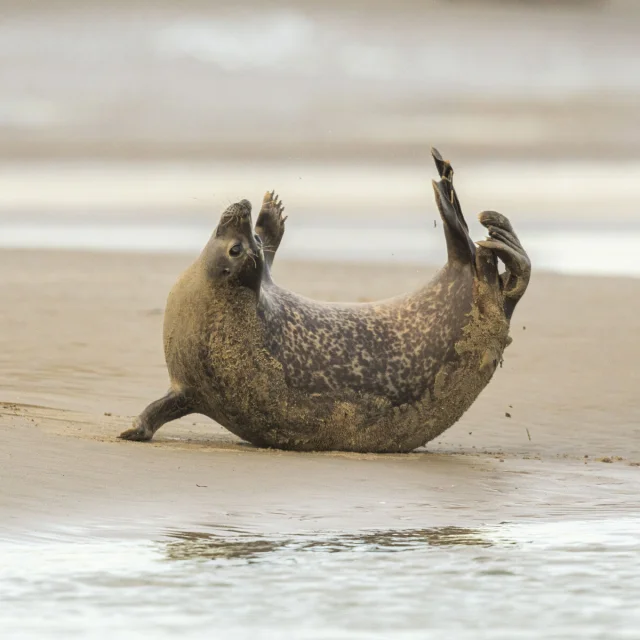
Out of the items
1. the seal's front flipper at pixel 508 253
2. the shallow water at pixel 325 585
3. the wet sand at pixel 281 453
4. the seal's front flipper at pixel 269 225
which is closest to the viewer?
the shallow water at pixel 325 585

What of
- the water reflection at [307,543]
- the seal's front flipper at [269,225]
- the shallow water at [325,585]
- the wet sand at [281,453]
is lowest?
the shallow water at [325,585]

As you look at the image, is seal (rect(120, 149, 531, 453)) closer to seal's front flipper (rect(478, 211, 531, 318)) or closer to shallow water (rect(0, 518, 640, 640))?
seal's front flipper (rect(478, 211, 531, 318))

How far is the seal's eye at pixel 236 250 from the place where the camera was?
6.39 meters

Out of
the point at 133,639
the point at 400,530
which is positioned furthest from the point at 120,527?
the point at 133,639

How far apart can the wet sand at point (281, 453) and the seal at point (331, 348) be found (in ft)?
0.58

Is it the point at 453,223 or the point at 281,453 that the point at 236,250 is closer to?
the point at 281,453

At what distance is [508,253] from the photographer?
6.82 meters

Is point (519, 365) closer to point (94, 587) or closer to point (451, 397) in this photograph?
point (451, 397)

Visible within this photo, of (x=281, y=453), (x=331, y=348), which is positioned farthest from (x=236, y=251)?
(x=281, y=453)

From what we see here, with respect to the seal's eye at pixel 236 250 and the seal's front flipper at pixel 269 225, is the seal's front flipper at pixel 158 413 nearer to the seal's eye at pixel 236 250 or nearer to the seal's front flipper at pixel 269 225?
the seal's eye at pixel 236 250

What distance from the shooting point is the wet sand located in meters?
5.37

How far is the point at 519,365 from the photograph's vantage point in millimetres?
10508

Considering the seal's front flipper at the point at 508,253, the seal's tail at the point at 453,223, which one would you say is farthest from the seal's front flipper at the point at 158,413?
the seal's front flipper at the point at 508,253

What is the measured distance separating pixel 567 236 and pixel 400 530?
44.2ft
